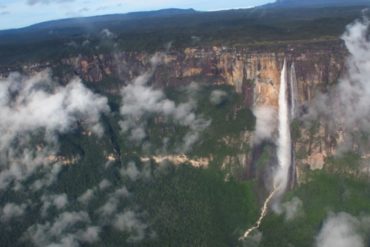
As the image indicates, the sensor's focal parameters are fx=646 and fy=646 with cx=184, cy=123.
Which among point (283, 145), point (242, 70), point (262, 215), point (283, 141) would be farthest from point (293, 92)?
point (262, 215)

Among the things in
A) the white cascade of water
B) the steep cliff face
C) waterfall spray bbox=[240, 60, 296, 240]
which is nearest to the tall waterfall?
waterfall spray bbox=[240, 60, 296, 240]

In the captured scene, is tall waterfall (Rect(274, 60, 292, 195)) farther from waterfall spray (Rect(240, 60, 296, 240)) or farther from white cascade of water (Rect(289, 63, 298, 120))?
white cascade of water (Rect(289, 63, 298, 120))

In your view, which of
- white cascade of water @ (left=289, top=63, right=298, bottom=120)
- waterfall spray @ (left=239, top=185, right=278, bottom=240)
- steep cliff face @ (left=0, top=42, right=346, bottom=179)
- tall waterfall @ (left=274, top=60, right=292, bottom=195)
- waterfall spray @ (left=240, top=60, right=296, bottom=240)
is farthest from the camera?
white cascade of water @ (left=289, top=63, right=298, bottom=120)

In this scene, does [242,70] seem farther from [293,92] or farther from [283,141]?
[283,141]

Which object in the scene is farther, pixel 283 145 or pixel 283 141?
pixel 283 141

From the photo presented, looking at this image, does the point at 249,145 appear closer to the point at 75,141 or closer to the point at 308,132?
the point at 308,132

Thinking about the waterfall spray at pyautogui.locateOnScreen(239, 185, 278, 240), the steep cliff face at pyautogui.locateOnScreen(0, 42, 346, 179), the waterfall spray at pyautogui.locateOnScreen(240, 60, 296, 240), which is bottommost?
the waterfall spray at pyautogui.locateOnScreen(239, 185, 278, 240)

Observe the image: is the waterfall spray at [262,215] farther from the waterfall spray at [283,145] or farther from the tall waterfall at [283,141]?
the tall waterfall at [283,141]

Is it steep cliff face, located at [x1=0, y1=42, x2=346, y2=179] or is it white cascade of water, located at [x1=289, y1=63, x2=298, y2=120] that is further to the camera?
white cascade of water, located at [x1=289, y1=63, x2=298, y2=120]

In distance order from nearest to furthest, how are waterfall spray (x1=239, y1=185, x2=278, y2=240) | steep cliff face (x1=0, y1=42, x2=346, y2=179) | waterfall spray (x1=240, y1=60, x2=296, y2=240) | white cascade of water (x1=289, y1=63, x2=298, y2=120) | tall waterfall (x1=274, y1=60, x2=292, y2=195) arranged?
1. waterfall spray (x1=239, y1=185, x2=278, y2=240)
2. waterfall spray (x1=240, y1=60, x2=296, y2=240)
3. tall waterfall (x1=274, y1=60, x2=292, y2=195)
4. steep cliff face (x1=0, y1=42, x2=346, y2=179)
5. white cascade of water (x1=289, y1=63, x2=298, y2=120)
